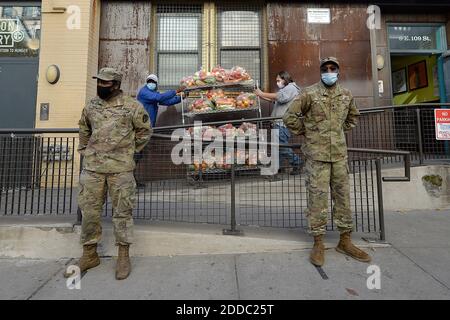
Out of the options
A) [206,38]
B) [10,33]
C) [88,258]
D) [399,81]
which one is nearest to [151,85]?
[206,38]

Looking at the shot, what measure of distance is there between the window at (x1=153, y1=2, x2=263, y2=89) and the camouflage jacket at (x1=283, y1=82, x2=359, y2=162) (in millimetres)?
4220

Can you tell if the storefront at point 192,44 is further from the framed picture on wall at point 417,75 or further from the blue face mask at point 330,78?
the blue face mask at point 330,78

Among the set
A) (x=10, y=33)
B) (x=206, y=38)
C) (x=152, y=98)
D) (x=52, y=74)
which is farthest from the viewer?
(x=206, y=38)

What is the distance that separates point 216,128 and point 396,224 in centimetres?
330

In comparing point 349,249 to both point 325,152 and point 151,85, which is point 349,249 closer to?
point 325,152

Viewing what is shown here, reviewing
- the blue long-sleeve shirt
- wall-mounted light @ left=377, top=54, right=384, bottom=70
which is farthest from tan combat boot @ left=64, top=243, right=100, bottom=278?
wall-mounted light @ left=377, top=54, right=384, bottom=70

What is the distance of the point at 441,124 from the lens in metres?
5.86

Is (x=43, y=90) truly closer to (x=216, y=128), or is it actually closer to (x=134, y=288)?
(x=216, y=128)

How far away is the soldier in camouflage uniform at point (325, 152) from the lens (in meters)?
3.46

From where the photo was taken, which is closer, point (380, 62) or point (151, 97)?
point (151, 97)

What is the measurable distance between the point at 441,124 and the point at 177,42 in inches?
228

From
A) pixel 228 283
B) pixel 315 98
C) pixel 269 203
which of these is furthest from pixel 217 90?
pixel 228 283

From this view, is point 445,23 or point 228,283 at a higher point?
point 445,23
